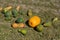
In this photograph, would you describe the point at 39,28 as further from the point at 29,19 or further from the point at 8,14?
the point at 8,14

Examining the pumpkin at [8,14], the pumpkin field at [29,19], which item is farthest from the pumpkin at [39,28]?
the pumpkin at [8,14]

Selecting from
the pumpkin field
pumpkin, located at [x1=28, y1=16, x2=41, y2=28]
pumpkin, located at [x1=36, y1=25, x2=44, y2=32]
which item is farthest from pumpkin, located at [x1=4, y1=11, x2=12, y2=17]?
pumpkin, located at [x1=36, y1=25, x2=44, y2=32]

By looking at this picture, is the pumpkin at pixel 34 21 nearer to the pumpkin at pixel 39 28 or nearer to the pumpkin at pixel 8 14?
the pumpkin at pixel 39 28

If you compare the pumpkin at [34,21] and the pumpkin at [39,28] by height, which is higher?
the pumpkin at [34,21]

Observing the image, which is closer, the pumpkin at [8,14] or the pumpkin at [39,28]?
the pumpkin at [39,28]

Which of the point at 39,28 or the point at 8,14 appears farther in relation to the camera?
the point at 8,14

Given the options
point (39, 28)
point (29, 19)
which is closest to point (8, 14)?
point (29, 19)

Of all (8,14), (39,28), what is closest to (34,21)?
(39,28)

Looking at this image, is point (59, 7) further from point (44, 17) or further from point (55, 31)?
point (55, 31)

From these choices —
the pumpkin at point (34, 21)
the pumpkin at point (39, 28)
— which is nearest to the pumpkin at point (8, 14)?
the pumpkin at point (34, 21)
